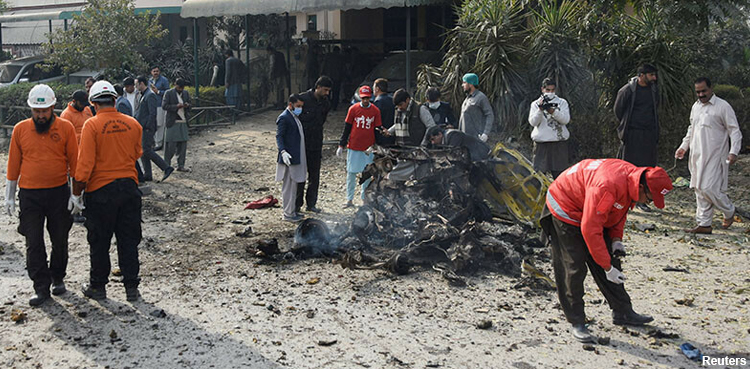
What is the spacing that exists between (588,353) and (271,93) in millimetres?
17984

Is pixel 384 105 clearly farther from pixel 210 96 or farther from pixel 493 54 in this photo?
pixel 210 96

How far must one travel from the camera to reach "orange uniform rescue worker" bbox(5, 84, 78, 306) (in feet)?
20.1

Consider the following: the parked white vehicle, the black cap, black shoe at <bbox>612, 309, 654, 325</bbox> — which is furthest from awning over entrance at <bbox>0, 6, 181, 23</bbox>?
black shoe at <bbox>612, 309, 654, 325</bbox>

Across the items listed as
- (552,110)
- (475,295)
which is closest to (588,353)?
(475,295)

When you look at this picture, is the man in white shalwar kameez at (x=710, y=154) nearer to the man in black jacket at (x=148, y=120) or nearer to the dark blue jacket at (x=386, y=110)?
the dark blue jacket at (x=386, y=110)

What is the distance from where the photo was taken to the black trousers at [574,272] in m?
5.19

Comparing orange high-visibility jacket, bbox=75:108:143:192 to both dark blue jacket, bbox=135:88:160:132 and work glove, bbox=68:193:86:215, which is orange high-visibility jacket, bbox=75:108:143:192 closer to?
work glove, bbox=68:193:86:215

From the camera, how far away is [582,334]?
5.25 metres

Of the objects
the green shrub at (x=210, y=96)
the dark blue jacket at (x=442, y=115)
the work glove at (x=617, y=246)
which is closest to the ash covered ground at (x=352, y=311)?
the work glove at (x=617, y=246)

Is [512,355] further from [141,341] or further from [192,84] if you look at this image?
[192,84]

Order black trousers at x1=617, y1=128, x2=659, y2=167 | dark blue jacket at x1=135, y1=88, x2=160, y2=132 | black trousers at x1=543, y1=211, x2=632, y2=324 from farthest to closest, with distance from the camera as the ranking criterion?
dark blue jacket at x1=135, y1=88, x2=160, y2=132
black trousers at x1=617, y1=128, x2=659, y2=167
black trousers at x1=543, y1=211, x2=632, y2=324

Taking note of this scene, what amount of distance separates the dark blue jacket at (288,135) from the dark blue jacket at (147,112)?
343 centimetres

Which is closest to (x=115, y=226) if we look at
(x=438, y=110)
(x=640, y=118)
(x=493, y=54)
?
(x=438, y=110)

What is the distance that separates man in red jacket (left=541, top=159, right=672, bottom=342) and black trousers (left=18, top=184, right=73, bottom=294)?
4.10m
